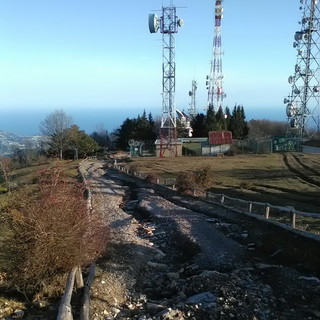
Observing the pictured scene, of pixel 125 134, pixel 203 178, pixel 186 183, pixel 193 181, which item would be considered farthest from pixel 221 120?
pixel 186 183

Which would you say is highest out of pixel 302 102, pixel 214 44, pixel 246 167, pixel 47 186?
pixel 214 44

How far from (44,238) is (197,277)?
403 centimetres

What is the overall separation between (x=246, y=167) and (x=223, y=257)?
3736cm

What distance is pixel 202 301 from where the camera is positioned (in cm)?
866

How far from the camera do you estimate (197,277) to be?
408 inches

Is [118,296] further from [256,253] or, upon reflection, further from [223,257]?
[256,253]

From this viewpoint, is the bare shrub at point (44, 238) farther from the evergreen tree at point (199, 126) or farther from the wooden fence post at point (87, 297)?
the evergreen tree at point (199, 126)

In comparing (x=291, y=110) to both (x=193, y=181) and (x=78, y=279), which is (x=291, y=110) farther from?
(x=78, y=279)

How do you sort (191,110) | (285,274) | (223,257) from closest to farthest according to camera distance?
1. (285,274)
2. (223,257)
3. (191,110)

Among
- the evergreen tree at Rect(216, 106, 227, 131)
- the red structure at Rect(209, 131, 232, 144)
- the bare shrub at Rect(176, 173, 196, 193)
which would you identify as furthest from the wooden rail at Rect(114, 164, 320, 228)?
the evergreen tree at Rect(216, 106, 227, 131)

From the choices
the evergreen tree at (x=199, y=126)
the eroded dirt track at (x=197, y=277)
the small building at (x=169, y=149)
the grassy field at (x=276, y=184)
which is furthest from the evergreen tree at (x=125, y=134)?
the eroded dirt track at (x=197, y=277)

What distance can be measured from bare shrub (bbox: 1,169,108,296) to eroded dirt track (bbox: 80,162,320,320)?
1039mm

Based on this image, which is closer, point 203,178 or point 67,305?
point 67,305

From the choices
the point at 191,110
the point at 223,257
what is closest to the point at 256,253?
the point at 223,257
